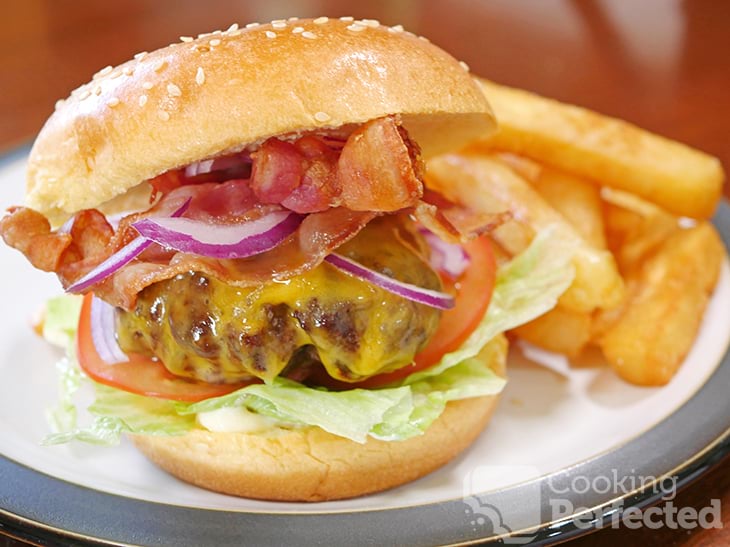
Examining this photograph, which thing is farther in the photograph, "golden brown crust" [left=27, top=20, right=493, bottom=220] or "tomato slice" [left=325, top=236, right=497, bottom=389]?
"tomato slice" [left=325, top=236, right=497, bottom=389]

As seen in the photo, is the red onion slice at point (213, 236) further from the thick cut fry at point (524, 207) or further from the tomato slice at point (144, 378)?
the thick cut fry at point (524, 207)

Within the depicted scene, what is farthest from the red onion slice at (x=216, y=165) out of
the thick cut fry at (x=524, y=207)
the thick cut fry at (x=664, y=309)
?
the thick cut fry at (x=664, y=309)

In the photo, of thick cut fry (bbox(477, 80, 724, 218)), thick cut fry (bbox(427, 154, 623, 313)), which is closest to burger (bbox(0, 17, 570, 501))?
thick cut fry (bbox(427, 154, 623, 313))

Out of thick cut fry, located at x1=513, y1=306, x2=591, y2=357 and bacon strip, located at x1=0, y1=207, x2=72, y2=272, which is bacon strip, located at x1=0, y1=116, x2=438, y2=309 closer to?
bacon strip, located at x1=0, y1=207, x2=72, y2=272

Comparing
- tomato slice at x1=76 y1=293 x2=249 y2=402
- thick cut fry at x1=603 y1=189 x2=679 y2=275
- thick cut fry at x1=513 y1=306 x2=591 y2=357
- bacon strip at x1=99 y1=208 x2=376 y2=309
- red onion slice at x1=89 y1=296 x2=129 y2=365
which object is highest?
bacon strip at x1=99 y1=208 x2=376 y2=309

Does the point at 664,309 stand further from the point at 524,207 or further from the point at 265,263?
the point at 265,263

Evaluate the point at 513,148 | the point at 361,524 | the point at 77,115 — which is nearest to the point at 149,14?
the point at 513,148

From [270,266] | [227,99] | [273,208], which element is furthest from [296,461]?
[227,99]

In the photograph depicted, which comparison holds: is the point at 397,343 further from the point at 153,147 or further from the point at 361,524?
the point at 153,147
